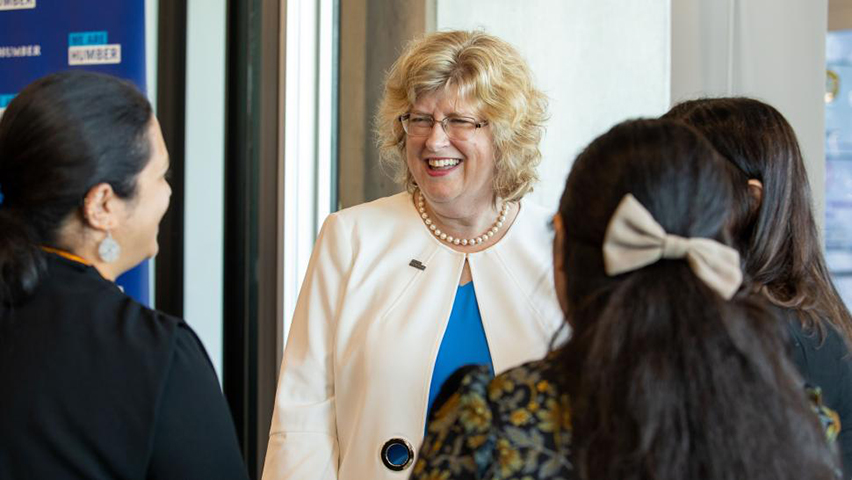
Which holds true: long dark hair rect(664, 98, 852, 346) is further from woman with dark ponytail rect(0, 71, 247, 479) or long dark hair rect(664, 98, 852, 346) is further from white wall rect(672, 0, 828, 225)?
woman with dark ponytail rect(0, 71, 247, 479)

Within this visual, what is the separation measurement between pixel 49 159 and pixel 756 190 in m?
1.18

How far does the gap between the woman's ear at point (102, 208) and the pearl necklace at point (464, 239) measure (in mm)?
923

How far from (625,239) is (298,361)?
1.24 metres

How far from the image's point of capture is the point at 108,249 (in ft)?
4.91

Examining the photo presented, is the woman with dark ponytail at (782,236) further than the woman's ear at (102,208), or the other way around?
the woman with dark ponytail at (782,236)

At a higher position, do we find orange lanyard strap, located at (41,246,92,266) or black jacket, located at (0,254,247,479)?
orange lanyard strap, located at (41,246,92,266)

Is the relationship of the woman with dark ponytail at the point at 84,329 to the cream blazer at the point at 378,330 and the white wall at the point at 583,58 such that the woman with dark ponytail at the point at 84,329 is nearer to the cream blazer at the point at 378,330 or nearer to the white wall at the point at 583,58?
the cream blazer at the point at 378,330

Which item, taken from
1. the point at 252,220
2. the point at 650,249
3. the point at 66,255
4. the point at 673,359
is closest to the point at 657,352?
the point at 673,359

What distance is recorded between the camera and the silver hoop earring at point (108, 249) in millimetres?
1494

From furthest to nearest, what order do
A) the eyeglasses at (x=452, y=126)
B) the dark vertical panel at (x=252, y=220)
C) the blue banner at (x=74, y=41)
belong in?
the dark vertical panel at (x=252, y=220) < the blue banner at (x=74, y=41) < the eyeglasses at (x=452, y=126)

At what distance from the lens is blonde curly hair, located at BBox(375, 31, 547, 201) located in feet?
7.29

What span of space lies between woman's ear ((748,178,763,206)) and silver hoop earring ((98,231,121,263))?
3.57 ft

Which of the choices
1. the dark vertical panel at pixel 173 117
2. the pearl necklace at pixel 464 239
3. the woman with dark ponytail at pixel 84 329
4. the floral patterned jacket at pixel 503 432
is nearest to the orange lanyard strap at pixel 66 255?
the woman with dark ponytail at pixel 84 329

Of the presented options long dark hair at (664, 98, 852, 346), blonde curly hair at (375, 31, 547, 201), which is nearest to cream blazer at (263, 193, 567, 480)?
blonde curly hair at (375, 31, 547, 201)
